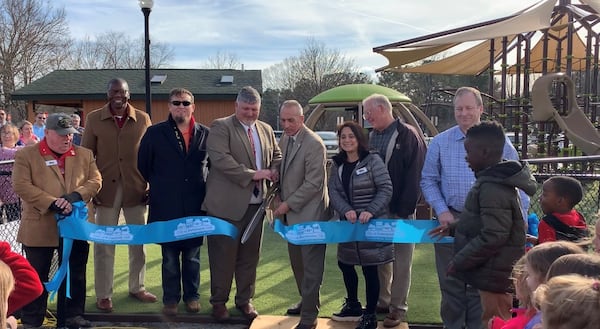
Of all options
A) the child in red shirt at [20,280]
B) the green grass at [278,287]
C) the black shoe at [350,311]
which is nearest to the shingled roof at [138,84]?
the green grass at [278,287]

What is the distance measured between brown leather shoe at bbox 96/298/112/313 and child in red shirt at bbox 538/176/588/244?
3.91 metres

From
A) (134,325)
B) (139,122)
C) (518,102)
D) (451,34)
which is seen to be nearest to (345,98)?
(451,34)

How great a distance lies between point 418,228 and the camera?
431cm

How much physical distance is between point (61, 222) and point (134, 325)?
3.84 ft

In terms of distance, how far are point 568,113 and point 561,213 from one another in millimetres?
10285

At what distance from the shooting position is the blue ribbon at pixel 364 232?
4199 millimetres

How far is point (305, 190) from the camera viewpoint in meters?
4.35

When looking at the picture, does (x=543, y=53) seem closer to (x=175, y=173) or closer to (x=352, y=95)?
(x=352, y=95)

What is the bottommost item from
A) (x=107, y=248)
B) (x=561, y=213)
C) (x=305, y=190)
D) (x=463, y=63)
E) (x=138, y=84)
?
(x=107, y=248)

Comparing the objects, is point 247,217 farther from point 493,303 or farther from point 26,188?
point 493,303

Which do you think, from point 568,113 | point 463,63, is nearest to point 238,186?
point 568,113

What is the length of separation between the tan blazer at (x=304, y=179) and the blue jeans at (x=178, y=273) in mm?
1103

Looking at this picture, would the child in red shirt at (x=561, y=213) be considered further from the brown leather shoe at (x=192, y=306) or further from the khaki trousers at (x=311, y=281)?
the brown leather shoe at (x=192, y=306)

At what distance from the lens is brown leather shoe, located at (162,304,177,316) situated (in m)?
4.78
